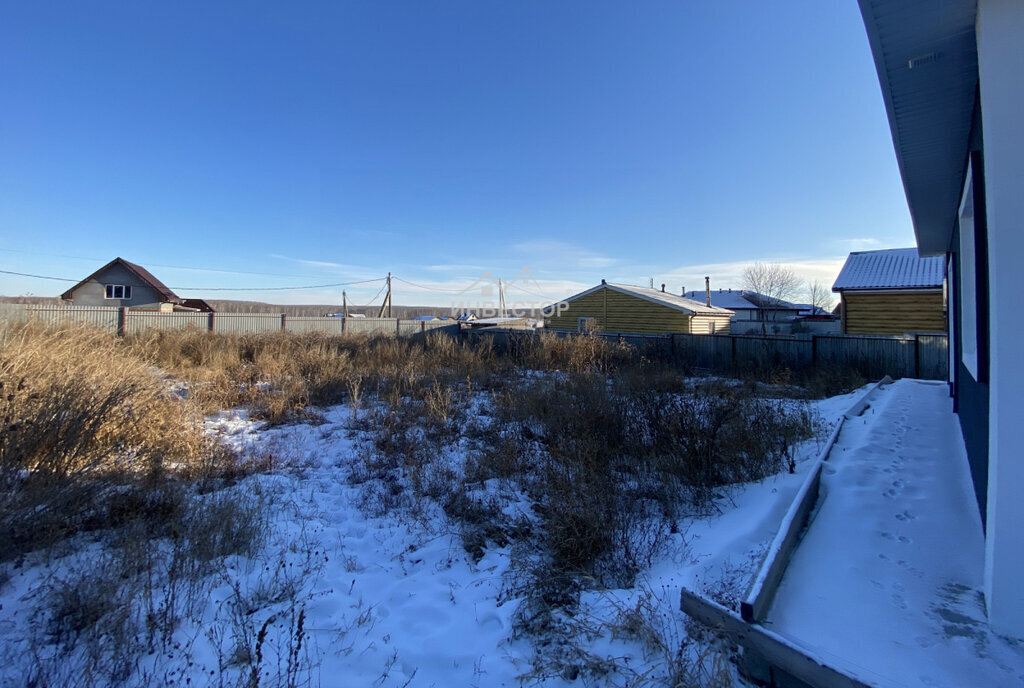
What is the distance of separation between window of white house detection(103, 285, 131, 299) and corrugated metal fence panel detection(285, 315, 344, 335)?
54.4ft

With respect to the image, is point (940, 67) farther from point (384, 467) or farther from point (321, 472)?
point (321, 472)

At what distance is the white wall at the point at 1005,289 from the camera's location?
1.55 metres

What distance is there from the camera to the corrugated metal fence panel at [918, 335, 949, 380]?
31.7 ft

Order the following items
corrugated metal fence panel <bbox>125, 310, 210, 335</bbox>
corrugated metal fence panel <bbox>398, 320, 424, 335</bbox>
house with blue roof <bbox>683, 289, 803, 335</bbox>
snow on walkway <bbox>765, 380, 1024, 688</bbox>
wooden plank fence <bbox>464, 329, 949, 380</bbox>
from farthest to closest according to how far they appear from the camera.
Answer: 1. house with blue roof <bbox>683, 289, 803, 335</bbox>
2. corrugated metal fence panel <bbox>398, 320, 424, 335</bbox>
3. corrugated metal fence panel <bbox>125, 310, 210, 335</bbox>
4. wooden plank fence <bbox>464, 329, 949, 380</bbox>
5. snow on walkway <bbox>765, 380, 1024, 688</bbox>

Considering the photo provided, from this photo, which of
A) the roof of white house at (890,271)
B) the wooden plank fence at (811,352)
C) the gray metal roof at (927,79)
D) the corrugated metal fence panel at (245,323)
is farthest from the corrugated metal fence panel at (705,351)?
the corrugated metal fence panel at (245,323)

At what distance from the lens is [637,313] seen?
19.5 meters

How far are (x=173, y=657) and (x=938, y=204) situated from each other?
7.09 m

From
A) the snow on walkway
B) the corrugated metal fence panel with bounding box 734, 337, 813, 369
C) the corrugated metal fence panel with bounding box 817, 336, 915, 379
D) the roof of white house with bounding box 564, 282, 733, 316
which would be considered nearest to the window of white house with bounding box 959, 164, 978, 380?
the snow on walkway

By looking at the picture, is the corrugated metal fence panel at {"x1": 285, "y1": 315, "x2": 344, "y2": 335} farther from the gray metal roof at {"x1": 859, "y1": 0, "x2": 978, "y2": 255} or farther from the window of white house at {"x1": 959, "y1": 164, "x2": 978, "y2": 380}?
the window of white house at {"x1": 959, "y1": 164, "x2": 978, "y2": 380}

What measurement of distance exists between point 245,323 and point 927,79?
18803 millimetres

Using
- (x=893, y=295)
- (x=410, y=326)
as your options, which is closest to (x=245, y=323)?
(x=410, y=326)

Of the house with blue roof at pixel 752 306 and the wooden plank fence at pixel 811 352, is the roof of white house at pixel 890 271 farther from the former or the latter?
the house with blue roof at pixel 752 306

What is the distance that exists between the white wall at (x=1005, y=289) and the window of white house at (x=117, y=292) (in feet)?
114

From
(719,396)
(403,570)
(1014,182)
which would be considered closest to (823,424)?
(719,396)
